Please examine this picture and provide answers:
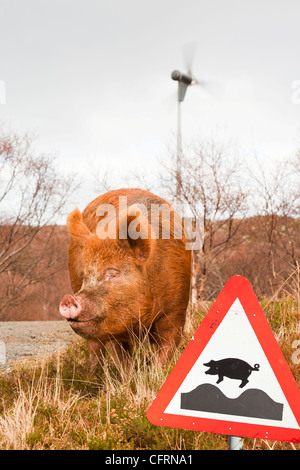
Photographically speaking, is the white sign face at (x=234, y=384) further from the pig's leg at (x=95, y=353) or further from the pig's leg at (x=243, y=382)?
the pig's leg at (x=95, y=353)

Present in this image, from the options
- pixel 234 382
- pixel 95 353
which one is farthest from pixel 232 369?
pixel 95 353

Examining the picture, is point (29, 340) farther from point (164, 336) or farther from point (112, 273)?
point (112, 273)

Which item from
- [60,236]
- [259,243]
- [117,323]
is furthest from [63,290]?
[117,323]

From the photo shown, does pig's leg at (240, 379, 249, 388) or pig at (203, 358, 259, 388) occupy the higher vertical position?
pig at (203, 358, 259, 388)

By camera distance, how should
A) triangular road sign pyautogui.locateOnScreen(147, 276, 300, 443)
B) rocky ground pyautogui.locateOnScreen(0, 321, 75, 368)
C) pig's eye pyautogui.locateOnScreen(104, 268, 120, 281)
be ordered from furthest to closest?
rocky ground pyautogui.locateOnScreen(0, 321, 75, 368) → pig's eye pyautogui.locateOnScreen(104, 268, 120, 281) → triangular road sign pyautogui.locateOnScreen(147, 276, 300, 443)

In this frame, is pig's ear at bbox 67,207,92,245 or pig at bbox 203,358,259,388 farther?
pig's ear at bbox 67,207,92,245

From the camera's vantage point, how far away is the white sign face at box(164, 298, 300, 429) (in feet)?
7.27

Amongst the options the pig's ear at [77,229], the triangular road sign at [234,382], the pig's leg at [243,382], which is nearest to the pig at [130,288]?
the pig's ear at [77,229]

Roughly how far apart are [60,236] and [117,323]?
15.3 meters

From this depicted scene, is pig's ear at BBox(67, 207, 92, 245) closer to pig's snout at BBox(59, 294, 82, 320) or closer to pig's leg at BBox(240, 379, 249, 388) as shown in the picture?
pig's snout at BBox(59, 294, 82, 320)

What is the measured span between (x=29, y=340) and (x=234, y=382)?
6.15 metres

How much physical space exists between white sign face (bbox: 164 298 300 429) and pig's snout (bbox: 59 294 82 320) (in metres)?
1.40

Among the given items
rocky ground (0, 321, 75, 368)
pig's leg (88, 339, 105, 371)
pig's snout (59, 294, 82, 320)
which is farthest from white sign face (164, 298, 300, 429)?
rocky ground (0, 321, 75, 368)

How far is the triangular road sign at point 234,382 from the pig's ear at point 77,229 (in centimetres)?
203
